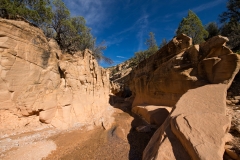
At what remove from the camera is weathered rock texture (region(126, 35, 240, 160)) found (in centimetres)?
266

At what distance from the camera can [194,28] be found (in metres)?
15.7

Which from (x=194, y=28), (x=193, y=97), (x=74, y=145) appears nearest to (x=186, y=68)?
(x=193, y=97)

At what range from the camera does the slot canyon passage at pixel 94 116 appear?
2930 mm

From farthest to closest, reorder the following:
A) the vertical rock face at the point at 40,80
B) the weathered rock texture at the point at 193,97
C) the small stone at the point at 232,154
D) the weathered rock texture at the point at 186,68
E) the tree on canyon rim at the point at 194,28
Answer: the tree on canyon rim at the point at 194,28
the weathered rock texture at the point at 186,68
the vertical rock face at the point at 40,80
the weathered rock texture at the point at 193,97
the small stone at the point at 232,154

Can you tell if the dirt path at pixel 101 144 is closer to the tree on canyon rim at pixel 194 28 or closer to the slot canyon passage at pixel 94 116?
the slot canyon passage at pixel 94 116

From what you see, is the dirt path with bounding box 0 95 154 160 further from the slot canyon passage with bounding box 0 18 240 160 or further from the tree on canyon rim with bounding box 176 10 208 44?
the tree on canyon rim with bounding box 176 10 208 44

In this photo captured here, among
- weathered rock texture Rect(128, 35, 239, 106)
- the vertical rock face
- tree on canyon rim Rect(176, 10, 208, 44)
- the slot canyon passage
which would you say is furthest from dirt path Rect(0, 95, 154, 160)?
tree on canyon rim Rect(176, 10, 208, 44)

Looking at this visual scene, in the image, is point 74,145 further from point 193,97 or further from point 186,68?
point 186,68

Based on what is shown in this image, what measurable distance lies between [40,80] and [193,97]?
7.89 meters

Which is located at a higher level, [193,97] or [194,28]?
[194,28]

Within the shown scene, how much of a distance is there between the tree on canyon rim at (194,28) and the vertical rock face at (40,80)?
52.0 feet

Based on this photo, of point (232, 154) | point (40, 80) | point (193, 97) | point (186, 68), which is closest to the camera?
point (232, 154)

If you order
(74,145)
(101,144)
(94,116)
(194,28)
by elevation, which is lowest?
(101,144)

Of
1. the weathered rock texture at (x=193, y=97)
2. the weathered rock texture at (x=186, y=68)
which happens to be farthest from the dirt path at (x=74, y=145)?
the weathered rock texture at (x=186, y=68)
